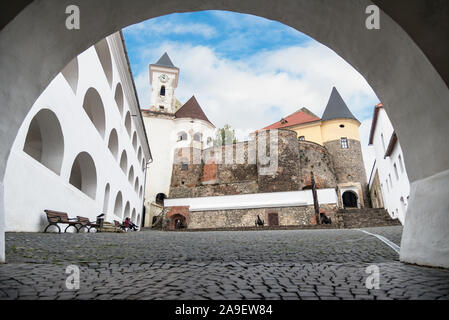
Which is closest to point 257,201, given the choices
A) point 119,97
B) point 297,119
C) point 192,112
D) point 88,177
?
point 119,97

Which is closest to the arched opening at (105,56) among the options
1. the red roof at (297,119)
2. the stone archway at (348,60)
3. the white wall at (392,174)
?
the stone archway at (348,60)

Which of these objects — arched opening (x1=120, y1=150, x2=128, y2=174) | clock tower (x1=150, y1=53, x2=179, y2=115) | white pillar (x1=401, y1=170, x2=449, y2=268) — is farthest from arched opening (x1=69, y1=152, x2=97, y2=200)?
clock tower (x1=150, y1=53, x2=179, y2=115)

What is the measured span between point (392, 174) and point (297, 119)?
77.2ft

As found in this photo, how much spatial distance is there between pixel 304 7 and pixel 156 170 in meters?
35.2

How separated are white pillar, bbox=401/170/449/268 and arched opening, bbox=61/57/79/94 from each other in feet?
37.1

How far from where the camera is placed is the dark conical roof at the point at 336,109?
37425 mm

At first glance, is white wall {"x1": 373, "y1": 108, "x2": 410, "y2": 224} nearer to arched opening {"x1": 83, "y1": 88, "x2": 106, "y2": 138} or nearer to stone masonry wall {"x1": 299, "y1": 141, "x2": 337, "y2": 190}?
stone masonry wall {"x1": 299, "y1": 141, "x2": 337, "y2": 190}

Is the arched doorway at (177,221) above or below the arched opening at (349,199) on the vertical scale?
below

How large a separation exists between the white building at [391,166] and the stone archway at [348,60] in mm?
13108

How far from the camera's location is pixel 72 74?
10.8 metres

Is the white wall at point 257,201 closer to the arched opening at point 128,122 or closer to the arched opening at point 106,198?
the arched opening at point 128,122

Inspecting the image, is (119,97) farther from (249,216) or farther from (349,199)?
(349,199)

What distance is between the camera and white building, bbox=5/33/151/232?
790 cm
